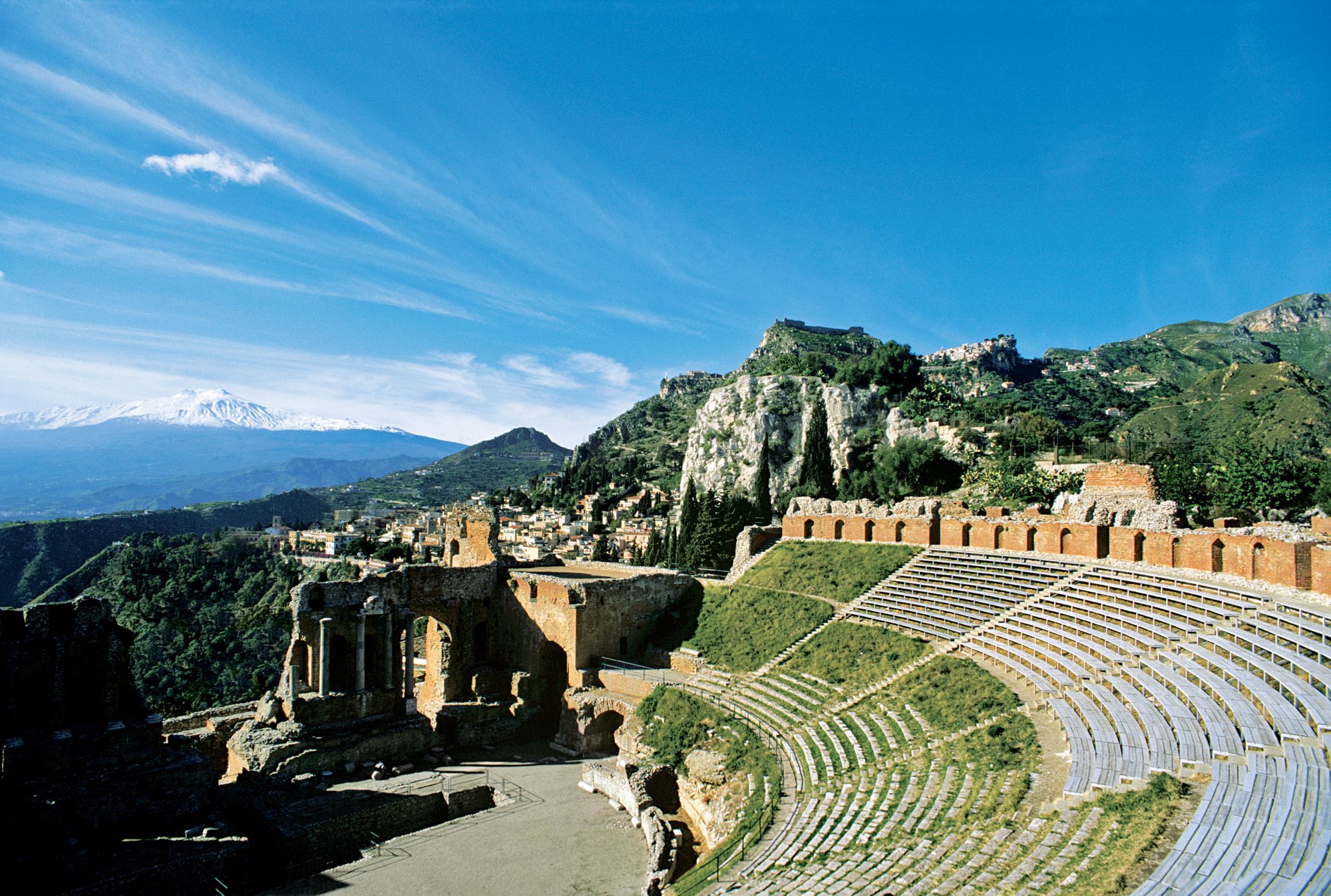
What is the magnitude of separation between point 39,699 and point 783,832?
18.6 meters

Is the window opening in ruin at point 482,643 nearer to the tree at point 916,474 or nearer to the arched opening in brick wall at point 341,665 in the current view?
the arched opening in brick wall at point 341,665

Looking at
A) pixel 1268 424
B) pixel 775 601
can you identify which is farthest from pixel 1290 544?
pixel 1268 424

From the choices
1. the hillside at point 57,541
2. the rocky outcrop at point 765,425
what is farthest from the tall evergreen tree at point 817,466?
the hillside at point 57,541

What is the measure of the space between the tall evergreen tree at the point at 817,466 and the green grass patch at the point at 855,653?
1376 inches

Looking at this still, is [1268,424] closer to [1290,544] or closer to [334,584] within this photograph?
[1290,544]

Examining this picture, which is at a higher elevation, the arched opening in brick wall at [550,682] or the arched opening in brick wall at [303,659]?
the arched opening in brick wall at [303,659]

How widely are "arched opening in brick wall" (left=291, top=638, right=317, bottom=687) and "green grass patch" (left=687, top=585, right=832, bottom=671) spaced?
1344cm

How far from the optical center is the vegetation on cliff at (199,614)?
51.0 m

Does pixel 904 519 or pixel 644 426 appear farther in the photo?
pixel 644 426

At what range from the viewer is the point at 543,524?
109812 mm

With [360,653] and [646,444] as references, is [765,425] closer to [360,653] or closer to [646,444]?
[646,444]

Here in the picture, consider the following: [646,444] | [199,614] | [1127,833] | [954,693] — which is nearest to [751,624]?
[954,693]

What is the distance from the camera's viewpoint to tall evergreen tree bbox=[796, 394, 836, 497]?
60.3 m

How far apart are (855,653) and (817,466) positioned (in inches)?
1635
